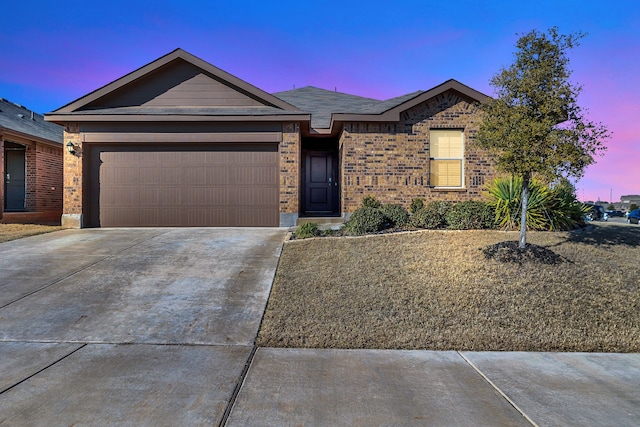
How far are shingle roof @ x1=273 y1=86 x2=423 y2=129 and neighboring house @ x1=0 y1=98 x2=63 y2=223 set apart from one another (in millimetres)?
9505

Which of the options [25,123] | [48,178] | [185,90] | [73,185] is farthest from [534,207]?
[25,123]

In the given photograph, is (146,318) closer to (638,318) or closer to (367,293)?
(367,293)

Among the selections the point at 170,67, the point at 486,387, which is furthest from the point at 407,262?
the point at 170,67

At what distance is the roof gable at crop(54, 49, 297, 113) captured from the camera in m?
11.9

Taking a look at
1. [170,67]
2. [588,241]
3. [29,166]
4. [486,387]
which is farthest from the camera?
[29,166]

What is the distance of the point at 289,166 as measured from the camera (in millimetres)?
11484

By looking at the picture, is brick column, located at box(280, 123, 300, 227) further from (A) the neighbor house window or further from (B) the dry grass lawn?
(B) the dry grass lawn

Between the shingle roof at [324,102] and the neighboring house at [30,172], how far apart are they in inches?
374

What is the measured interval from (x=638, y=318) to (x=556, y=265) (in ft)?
4.90

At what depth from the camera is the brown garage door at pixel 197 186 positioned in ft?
38.2

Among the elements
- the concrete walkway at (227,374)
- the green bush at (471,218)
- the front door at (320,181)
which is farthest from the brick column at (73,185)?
the green bush at (471,218)

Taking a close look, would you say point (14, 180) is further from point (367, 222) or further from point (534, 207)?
point (534, 207)

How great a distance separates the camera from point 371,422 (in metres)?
2.77

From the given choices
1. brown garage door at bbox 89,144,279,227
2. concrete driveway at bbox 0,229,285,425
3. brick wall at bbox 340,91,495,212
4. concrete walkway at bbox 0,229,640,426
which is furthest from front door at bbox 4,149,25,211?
brick wall at bbox 340,91,495,212
